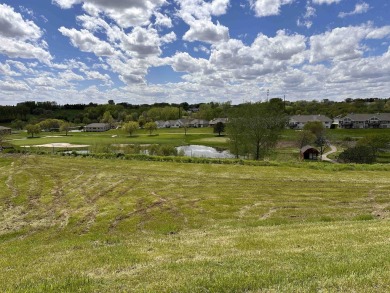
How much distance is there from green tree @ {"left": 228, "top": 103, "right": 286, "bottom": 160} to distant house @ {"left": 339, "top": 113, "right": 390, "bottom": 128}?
3712 inches

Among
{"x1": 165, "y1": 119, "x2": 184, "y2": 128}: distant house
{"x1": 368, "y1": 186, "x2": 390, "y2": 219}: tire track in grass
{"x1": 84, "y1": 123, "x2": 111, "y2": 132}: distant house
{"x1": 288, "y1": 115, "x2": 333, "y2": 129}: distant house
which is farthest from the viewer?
{"x1": 165, "y1": 119, "x2": 184, "y2": 128}: distant house

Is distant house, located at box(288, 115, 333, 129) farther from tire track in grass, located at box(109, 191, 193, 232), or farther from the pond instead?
tire track in grass, located at box(109, 191, 193, 232)

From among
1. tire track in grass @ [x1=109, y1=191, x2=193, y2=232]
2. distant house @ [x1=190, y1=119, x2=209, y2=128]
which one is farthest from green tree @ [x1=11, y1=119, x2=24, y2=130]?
tire track in grass @ [x1=109, y1=191, x2=193, y2=232]

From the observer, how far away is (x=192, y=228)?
16.1m

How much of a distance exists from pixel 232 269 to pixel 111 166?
31937mm

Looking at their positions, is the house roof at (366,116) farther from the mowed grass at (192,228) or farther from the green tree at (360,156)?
the mowed grass at (192,228)

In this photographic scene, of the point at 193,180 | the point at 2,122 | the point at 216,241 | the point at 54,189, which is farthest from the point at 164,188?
the point at 2,122

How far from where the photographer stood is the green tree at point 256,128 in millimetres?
52750

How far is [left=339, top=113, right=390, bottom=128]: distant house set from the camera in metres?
129

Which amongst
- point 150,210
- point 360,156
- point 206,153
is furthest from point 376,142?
point 150,210

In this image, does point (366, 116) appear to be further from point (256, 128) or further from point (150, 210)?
point (150, 210)

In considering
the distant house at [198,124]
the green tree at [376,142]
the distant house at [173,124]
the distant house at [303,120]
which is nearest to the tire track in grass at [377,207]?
the green tree at [376,142]

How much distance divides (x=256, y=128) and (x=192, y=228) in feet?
127

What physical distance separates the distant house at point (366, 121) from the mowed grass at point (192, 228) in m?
113
